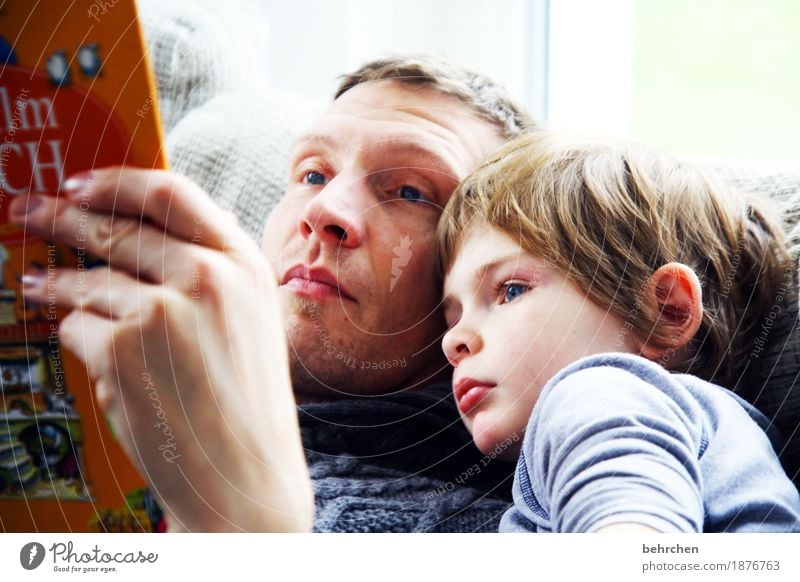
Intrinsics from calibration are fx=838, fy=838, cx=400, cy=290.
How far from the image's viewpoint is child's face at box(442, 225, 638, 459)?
367 millimetres

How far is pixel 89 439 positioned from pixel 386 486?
14 centimetres

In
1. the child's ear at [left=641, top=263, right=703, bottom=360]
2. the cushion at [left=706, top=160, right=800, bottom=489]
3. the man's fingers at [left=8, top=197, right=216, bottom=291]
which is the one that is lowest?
the cushion at [left=706, top=160, right=800, bottom=489]

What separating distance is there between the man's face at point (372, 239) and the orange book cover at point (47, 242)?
0.27ft

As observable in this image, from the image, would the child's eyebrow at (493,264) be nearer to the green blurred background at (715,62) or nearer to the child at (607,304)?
the child at (607,304)

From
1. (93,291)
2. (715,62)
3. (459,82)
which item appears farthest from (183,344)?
(715,62)

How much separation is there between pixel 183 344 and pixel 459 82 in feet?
0.59


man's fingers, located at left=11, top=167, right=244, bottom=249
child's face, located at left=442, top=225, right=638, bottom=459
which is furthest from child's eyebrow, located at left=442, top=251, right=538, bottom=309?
man's fingers, located at left=11, top=167, right=244, bottom=249

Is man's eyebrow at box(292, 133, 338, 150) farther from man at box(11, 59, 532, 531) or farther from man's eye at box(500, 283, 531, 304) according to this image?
man's eye at box(500, 283, 531, 304)

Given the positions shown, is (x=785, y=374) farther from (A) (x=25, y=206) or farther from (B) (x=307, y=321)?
(A) (x=25, y=206)

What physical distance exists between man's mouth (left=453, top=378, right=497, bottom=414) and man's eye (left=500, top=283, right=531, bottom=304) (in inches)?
1.5

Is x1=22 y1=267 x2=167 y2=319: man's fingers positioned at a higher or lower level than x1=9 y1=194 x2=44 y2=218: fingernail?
lower
